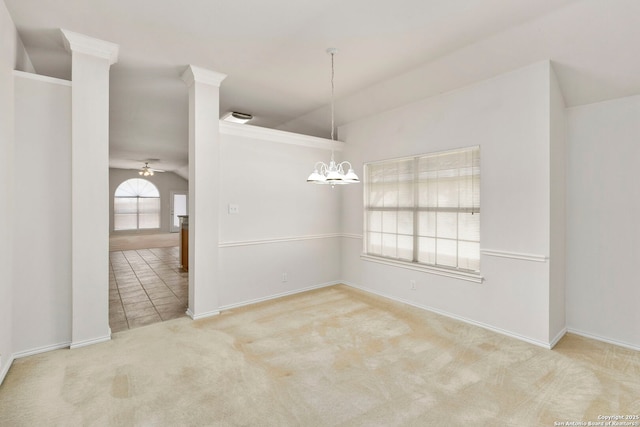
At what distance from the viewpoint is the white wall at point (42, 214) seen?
2.74 metres

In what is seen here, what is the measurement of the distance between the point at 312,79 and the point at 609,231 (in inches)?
140

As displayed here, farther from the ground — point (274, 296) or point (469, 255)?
point (469, 255)

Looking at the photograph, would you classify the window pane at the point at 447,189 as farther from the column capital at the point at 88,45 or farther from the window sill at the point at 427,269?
the column capital at the point at 88,45

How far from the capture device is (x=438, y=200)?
397 centimetres

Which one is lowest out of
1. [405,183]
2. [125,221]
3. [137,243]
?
[137,243]

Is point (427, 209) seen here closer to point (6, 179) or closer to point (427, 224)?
point (427, 224)

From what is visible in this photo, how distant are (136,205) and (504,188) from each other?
1329 centimetres

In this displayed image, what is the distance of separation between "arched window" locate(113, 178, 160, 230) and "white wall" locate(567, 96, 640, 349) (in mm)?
13597

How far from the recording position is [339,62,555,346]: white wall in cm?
304

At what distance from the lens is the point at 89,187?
2982 millimetres

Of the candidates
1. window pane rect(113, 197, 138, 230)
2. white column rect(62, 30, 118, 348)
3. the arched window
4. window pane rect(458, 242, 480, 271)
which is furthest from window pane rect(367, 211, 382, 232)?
window pane rect(113, 197, 138, 230)

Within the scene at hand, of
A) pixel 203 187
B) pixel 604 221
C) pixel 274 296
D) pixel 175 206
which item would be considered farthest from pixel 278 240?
pixel 175 206

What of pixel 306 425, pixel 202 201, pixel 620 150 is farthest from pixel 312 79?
pixel 306 425

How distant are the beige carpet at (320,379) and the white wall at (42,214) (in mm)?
326
